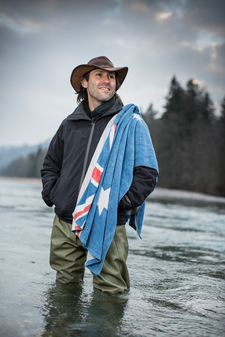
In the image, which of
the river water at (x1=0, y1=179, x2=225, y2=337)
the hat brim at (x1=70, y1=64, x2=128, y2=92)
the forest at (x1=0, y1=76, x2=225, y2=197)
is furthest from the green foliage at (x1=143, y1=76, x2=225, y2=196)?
the hat brim at (x1=70, y1=64, x2=128, y2=92)

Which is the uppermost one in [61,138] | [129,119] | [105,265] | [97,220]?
[129,119]

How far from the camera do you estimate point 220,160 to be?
3844 centimetres

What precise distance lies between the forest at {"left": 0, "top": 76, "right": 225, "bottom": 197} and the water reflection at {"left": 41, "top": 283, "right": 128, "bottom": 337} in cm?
3768

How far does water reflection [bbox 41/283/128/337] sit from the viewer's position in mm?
1954

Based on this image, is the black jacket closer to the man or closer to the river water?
the man

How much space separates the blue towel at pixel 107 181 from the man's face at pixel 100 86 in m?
0.29

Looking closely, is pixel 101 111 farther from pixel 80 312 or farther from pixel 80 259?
pixel 80 312

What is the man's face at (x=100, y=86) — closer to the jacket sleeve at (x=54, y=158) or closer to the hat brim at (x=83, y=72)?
the hat brim at (x=83, y=72)

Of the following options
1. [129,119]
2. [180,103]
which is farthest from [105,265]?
Result: [180,103]

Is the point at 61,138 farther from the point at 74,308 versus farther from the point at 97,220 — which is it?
the point at 74,308


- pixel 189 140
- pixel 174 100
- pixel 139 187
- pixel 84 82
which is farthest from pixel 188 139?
pixel 139 187

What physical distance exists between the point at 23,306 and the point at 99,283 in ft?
2.00

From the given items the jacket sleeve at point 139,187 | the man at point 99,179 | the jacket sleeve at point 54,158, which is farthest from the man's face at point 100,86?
the jacket sleeve at point 139,187

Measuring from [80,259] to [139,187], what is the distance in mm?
847
